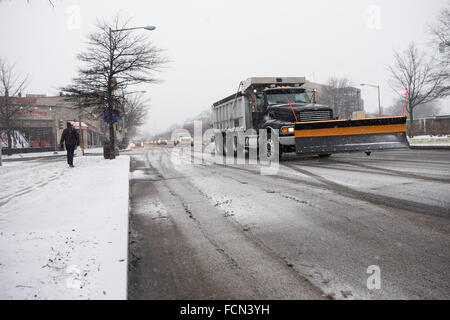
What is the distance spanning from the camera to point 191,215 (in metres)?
4.75

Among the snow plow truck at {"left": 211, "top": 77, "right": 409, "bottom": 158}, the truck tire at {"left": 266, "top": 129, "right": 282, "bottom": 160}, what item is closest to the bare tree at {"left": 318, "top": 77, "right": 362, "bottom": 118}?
the snow plow truck at {"left": 211, "top": 77, "right": 409, "bottom": 158}

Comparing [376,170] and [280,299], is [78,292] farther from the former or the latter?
[376,170]

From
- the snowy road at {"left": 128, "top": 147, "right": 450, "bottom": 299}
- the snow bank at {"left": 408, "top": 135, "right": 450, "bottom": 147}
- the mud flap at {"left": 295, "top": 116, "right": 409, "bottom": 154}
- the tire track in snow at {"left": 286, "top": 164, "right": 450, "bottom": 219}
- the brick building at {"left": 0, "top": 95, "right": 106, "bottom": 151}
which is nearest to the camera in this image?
the snowy road at {"left": 128, "top": 147, "right": 450, "bottom": 299}

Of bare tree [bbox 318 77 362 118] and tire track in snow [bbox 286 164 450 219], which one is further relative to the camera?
bare tree [bbox 318 77 362 118]

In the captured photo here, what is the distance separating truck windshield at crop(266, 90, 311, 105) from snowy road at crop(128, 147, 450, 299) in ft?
21.7

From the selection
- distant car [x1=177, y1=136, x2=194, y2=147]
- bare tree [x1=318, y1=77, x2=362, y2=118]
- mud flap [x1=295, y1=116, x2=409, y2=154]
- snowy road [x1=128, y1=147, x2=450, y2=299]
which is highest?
bare tree [x1=318, y1=77, x2=362, y2=118]

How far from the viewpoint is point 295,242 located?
11.2 feet

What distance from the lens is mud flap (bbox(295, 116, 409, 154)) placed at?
33.4 ft

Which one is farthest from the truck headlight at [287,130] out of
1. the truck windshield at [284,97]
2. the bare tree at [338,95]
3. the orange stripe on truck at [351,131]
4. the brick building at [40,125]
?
the bare tree at [338,95]

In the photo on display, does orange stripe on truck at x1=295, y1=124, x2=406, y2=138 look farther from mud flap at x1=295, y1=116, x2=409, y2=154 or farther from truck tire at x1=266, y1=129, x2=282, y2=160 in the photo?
truck tire at x1=266, y1=129, x2=282, y2=160

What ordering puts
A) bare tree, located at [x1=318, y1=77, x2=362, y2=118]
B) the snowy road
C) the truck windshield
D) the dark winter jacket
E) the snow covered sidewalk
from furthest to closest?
bare tree, located at [x1=318, y1=77, x2=362, y2=118] → the dark winter jacket → the truck windshield → the snowy road → the snow covered sidewalk

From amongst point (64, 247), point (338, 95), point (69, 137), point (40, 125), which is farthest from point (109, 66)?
point (338, 95)

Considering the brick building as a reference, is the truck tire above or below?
below
